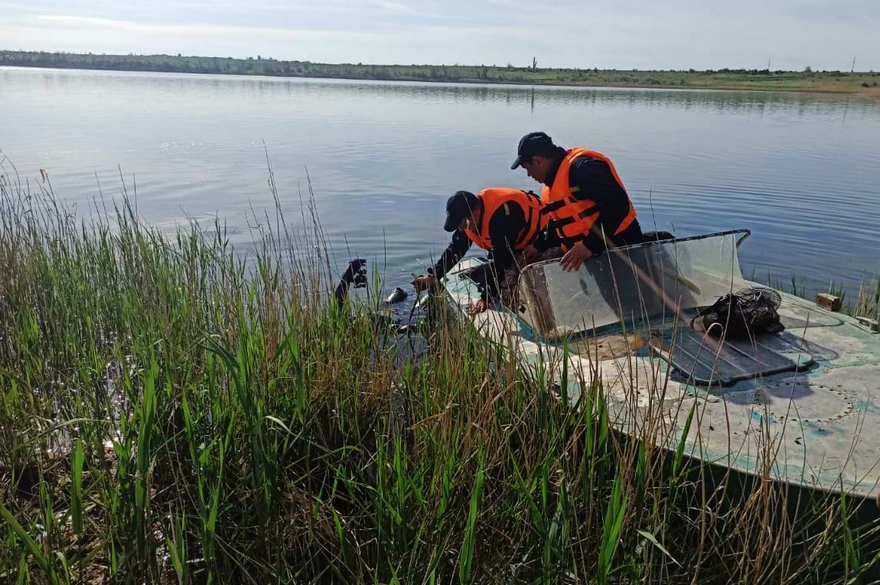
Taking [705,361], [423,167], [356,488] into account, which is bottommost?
[356,488]

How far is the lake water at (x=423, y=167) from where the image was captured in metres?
10.6

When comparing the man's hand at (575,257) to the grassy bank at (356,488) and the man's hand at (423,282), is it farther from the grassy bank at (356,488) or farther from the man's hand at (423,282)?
the grassy bank at (356,488)

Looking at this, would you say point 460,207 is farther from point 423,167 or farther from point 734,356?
point 423,167

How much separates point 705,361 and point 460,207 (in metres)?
2.27

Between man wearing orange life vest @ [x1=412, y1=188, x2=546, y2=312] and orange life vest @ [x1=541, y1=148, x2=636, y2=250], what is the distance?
0.36 m

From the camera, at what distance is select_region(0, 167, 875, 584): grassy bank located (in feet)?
7.55

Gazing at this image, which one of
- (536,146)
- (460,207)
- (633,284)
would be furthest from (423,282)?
(633,284)

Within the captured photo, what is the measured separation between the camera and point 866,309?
21.3 ft

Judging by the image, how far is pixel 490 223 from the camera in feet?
17.5

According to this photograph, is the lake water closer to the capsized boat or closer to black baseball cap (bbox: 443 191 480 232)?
black baseball cap (bbox: 443 191 480 232)

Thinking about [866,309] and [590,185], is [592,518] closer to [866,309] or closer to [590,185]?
[590,185]

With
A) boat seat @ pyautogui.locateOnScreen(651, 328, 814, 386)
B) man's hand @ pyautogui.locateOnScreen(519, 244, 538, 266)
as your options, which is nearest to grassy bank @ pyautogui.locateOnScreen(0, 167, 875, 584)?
boat seat @ pyautogui.locateOnScreen(651, 328, 814, 386)

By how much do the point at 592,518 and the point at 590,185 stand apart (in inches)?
113

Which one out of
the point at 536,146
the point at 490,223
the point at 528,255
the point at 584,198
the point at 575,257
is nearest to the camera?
the point at 575,257
